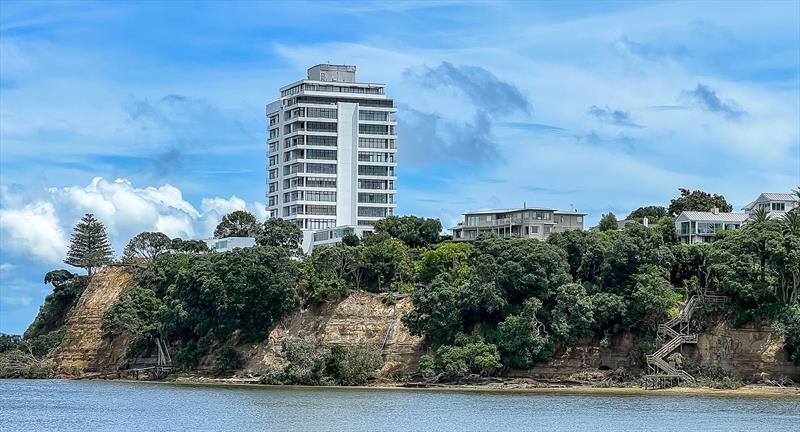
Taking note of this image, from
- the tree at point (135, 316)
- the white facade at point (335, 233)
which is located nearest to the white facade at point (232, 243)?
the white facade at point (335, 233)

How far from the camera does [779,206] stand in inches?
5699

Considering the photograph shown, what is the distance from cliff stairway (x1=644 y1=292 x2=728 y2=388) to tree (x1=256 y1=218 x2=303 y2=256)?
60994 millimetres

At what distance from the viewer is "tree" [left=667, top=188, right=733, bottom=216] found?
152500 millimetres

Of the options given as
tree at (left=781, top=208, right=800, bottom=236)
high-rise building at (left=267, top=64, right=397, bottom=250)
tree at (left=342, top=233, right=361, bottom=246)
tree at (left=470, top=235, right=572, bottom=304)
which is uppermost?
high-rise building at (left=267, top=64, right=397, bottom=250)

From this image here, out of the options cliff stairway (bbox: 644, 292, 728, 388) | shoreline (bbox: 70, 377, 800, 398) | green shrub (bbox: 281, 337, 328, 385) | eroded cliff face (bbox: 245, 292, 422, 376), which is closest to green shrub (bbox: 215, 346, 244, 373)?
eroded cliff face (bbox: 245, 292, 422, 376)

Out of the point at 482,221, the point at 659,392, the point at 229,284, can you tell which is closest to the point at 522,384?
the point at 659,392

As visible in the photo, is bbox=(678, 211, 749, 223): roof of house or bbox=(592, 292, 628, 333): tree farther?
bbox=(678, 211, 749, 223): roof of house

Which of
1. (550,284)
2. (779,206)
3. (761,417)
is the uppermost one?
(779,206)

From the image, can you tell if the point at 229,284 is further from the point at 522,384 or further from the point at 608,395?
the point at 608,395

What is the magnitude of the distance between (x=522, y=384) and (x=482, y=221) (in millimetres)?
46434

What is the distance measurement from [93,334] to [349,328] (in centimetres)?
3752

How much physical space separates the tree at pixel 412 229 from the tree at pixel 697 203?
2913 cm

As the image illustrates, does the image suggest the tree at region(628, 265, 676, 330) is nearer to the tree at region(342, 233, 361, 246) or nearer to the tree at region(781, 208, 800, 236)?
the tree at region(781, 208, 800, 236)

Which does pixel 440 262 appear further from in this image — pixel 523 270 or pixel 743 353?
pixel 743 353
